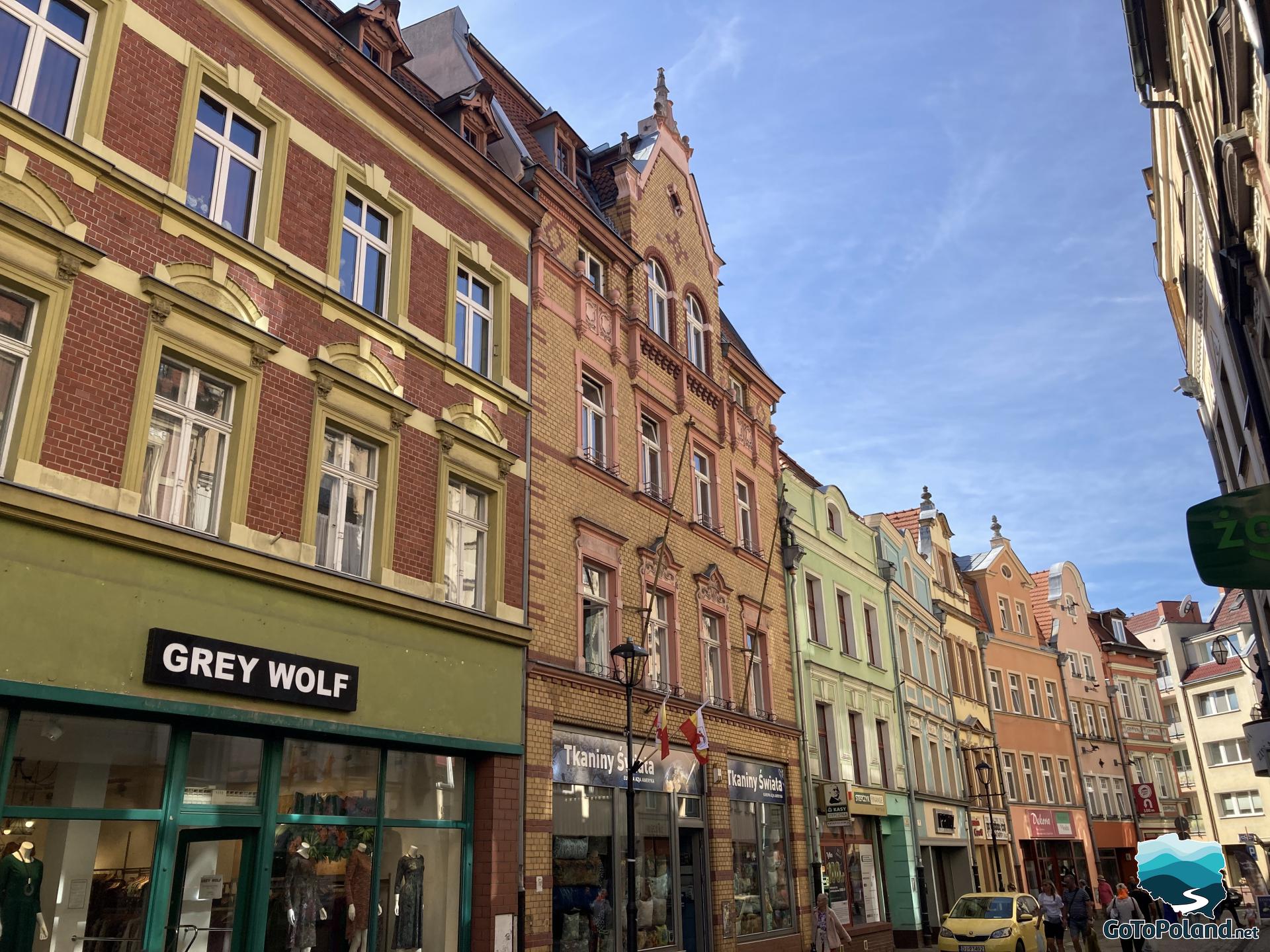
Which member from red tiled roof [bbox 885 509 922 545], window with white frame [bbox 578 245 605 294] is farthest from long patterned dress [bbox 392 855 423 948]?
red tiled roof [bbox 885 509 922 545]

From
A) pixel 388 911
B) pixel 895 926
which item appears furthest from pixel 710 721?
pixel 895 926

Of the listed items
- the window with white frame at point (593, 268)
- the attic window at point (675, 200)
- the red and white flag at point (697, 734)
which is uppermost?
the attic window at point (675, 200)

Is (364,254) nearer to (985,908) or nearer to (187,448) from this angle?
(187,448)

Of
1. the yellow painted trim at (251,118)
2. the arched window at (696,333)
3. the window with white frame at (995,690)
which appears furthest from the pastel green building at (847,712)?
the yellow painted trim at (251,118)

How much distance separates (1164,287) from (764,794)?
1654 centimetres

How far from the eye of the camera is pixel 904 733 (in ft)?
104

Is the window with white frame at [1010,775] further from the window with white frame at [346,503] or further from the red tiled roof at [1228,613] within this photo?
the window with white frame at [346,503]

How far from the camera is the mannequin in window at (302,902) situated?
1148cm

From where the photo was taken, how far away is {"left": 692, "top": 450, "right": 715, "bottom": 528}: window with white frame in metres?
23.0

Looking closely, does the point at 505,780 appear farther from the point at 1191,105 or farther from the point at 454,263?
the point at 1191,105

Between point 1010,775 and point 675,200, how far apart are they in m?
29.4

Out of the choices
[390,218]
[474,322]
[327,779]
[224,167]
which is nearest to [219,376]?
[224,167]

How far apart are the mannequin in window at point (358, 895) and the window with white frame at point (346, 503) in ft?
11.6

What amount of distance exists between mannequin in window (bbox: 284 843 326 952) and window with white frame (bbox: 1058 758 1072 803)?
4157 centimetres
